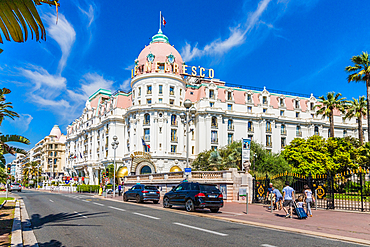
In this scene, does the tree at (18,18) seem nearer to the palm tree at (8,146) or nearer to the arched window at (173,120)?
the palm tree at (8,146)

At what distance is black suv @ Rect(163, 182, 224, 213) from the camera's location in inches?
691

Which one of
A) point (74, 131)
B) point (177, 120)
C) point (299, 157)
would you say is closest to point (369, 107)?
point (299, 157)

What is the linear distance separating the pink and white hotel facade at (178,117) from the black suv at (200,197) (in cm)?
3745

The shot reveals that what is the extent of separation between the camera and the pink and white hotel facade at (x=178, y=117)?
194ft

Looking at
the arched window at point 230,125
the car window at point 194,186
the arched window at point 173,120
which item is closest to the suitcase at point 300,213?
the car window at point 194,186

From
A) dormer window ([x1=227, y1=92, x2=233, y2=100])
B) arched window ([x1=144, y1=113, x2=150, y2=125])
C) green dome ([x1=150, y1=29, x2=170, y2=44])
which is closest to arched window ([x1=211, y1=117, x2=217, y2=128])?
dormer window ([x1=227, y1=92, x2=233, y2=100])

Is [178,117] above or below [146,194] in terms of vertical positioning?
above

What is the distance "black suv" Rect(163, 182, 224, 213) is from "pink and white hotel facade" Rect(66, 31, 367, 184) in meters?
37.5

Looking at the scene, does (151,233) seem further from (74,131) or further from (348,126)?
(74,131)

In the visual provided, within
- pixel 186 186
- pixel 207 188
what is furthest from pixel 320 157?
pixel 207 188

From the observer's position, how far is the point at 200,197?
1753 centimetres

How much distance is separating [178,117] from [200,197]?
144 feet

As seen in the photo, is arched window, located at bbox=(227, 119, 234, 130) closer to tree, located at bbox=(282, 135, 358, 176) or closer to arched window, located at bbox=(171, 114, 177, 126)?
arched window, located at bbox=(171, 114, 177, 126)

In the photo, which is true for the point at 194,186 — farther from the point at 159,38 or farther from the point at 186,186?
the point at 159,38
